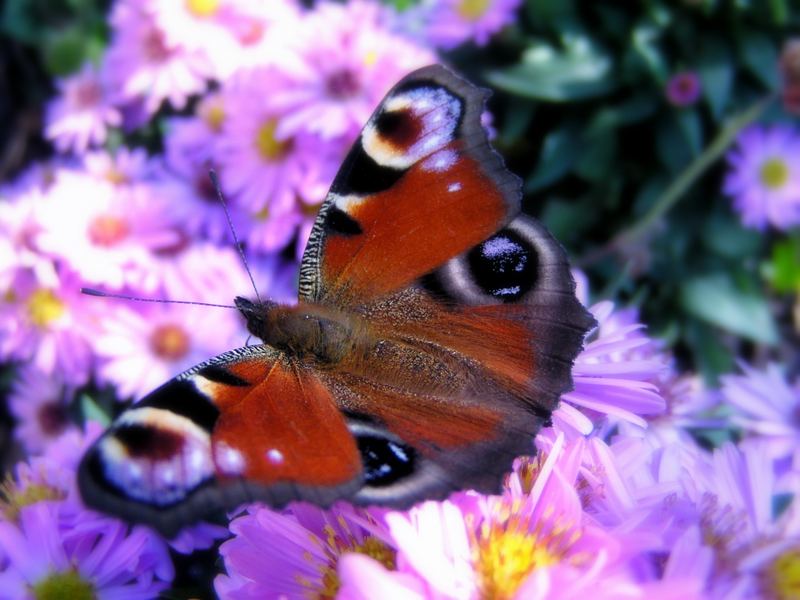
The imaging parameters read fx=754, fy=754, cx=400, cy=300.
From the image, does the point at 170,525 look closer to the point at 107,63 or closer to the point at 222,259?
the point at 222,259

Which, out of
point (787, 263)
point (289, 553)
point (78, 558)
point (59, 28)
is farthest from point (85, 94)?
point (787, 263)

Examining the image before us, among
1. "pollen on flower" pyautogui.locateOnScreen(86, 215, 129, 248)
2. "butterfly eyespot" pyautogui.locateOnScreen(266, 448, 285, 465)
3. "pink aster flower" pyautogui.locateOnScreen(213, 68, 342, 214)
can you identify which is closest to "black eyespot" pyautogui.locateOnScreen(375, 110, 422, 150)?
"butterfly eyespot" pyautogui.locateOnScreen(266, 448, 285, 465)

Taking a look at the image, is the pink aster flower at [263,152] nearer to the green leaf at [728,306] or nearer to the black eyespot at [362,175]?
the black eyespot at [362,175]

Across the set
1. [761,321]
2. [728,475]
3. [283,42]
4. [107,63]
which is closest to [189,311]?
[283,42]

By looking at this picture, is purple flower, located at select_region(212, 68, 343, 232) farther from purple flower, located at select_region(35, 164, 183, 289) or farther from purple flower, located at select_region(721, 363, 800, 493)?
purple flower, located at select_region(721, 363, 800, 493)

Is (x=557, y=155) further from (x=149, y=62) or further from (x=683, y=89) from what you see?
(x=149, y=62)
